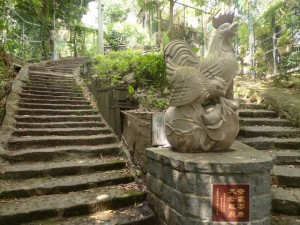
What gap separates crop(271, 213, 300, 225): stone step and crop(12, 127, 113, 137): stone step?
3.82 metres

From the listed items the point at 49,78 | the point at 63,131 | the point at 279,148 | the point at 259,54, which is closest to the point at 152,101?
the point at 63,131

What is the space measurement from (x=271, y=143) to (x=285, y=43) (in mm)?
5274

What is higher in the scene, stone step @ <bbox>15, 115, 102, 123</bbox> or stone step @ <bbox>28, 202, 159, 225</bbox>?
stone step @ <bbox>15, 115, 102, 123</bbox>

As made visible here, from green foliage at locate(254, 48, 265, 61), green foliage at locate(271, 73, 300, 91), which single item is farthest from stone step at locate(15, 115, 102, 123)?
green foliage at locate(254, 48, 265, 61)

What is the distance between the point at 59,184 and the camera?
3844 millimetres

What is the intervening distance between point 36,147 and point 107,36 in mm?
18181

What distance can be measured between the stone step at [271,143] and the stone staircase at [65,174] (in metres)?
2.13

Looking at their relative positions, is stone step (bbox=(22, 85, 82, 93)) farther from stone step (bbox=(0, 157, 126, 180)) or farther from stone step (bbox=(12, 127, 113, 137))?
stone step (bbox=(0, 157, 126, 180))

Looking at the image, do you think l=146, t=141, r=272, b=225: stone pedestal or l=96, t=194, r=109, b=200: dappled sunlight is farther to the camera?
l=96, t=194, r=109, b=200: dappled sunlight

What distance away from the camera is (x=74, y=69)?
12.0 metres

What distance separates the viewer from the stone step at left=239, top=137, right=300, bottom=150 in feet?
14.9

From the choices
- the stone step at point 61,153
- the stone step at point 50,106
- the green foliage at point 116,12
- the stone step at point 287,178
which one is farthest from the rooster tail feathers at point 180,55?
the green foliage at point 116,12

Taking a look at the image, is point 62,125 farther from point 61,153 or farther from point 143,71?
point 143,71

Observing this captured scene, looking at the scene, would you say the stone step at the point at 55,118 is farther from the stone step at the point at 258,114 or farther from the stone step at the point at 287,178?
the stone step at the point at 287,178
